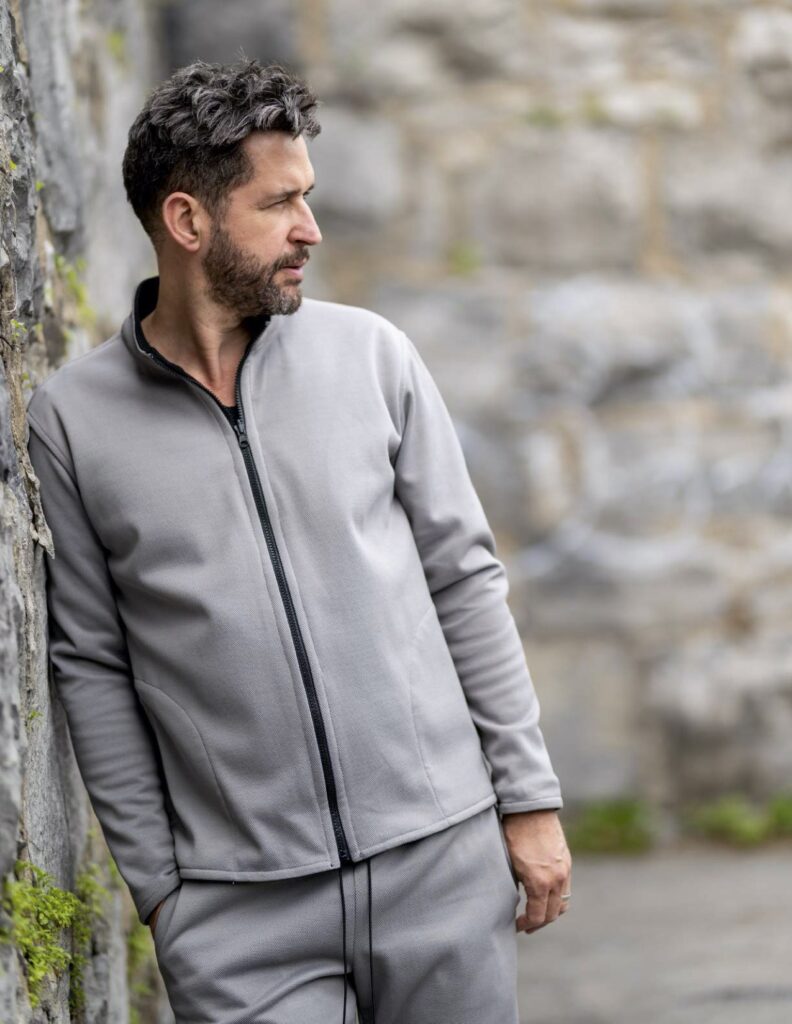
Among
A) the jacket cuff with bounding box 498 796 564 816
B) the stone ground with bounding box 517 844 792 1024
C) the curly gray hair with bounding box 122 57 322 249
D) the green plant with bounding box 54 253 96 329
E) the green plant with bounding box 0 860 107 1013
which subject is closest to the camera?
the green plant with bounding box 0 860 107 1013

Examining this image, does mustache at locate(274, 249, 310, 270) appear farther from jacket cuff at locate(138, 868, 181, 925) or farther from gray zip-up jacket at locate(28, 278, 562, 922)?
jacket cuff at locate(138, 868, 181, 925)

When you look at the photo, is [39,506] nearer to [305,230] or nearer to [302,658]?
[302,658]

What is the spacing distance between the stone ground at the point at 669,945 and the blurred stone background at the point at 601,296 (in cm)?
29

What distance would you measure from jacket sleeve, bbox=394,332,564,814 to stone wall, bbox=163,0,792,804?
6.24ft

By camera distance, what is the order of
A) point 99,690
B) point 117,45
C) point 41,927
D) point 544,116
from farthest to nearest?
point 544,116 → point 117,45 → point 99,690 → point 41,927

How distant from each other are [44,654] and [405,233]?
2.34 meters

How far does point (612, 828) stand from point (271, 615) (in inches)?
96.5

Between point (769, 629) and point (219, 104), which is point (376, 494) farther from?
point (769, 629)

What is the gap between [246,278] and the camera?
5.87 feet

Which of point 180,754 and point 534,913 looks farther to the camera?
point 534,913

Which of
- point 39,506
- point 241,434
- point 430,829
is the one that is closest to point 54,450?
point 39,506

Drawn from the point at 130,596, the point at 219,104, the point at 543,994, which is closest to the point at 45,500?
the point at 130,596

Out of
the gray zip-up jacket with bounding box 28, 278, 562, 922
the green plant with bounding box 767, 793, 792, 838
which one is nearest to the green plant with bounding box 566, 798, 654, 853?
the green plant with bounding box 767, 793, 792, 838

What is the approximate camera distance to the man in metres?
1.75
